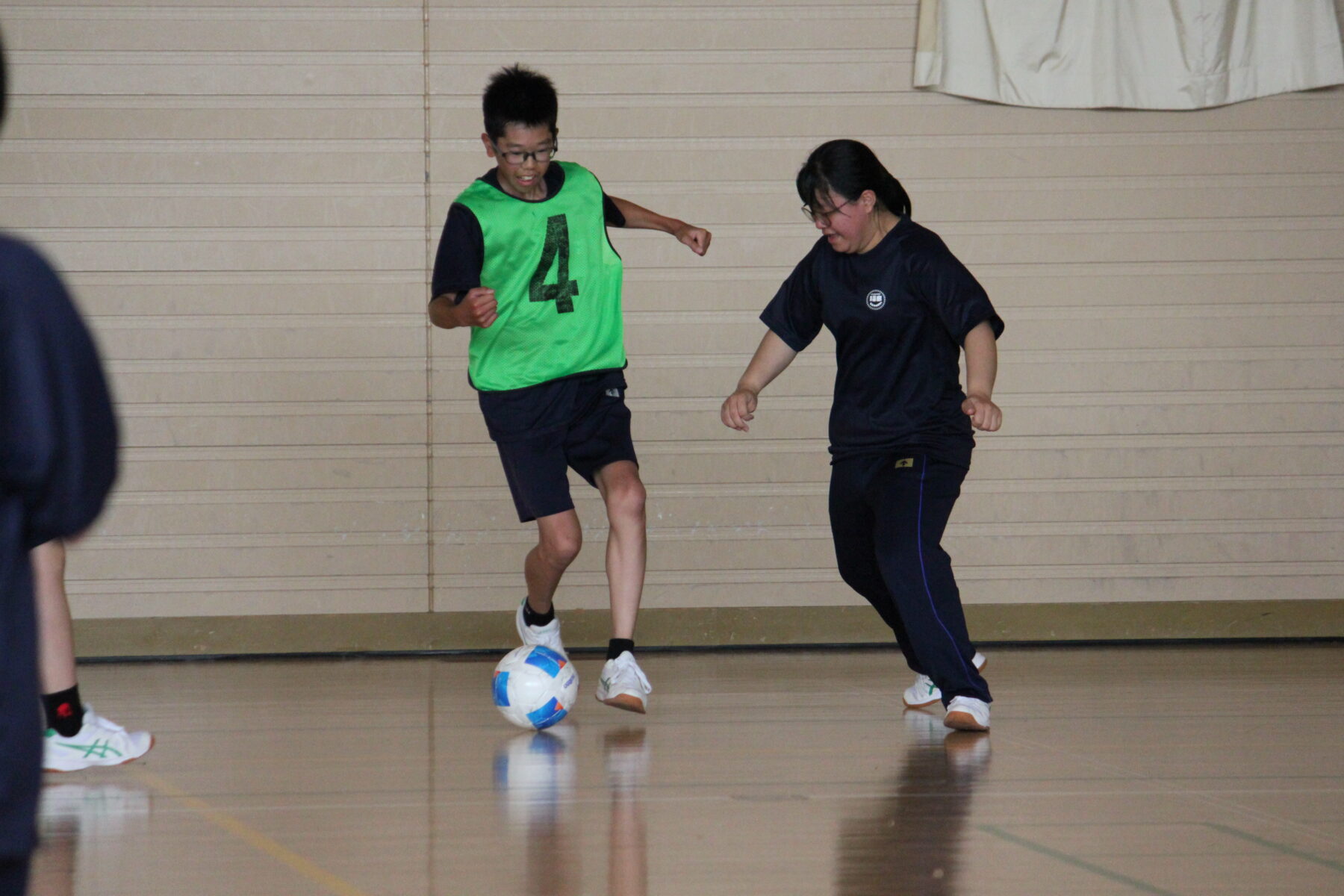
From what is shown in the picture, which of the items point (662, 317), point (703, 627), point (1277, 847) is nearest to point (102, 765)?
point (1277, 847)

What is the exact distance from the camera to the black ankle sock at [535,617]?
184 inches

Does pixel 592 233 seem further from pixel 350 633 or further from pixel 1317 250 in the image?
→ pixel 1317 250

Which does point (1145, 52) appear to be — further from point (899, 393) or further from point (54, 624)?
point (54, 624)

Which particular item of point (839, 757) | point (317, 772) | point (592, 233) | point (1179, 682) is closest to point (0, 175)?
point (592, 233)

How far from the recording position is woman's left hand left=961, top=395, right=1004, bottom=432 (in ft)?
12.1

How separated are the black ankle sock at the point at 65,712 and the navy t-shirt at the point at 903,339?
215 centimetres

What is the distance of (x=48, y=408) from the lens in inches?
48.2

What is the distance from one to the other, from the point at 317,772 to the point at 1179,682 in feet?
9.99

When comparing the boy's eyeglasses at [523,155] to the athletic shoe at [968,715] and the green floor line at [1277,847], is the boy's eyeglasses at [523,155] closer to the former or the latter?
the athletic shoe at [968,715]

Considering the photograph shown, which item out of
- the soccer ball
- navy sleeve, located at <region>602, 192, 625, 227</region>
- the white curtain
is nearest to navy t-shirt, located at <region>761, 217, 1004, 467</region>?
navy sleeve, located at <region>602, 192, 625, 227</region>

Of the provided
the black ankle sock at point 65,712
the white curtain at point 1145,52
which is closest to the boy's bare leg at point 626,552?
the black ankle sock at point 65,712

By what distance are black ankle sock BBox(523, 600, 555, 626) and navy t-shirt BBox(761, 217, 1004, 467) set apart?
3.77ft

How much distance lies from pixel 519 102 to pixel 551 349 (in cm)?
75

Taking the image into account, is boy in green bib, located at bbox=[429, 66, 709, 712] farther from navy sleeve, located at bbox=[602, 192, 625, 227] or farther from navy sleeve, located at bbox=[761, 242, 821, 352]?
navy sleeve, located at bbox=[761, 242, 821, 352]
